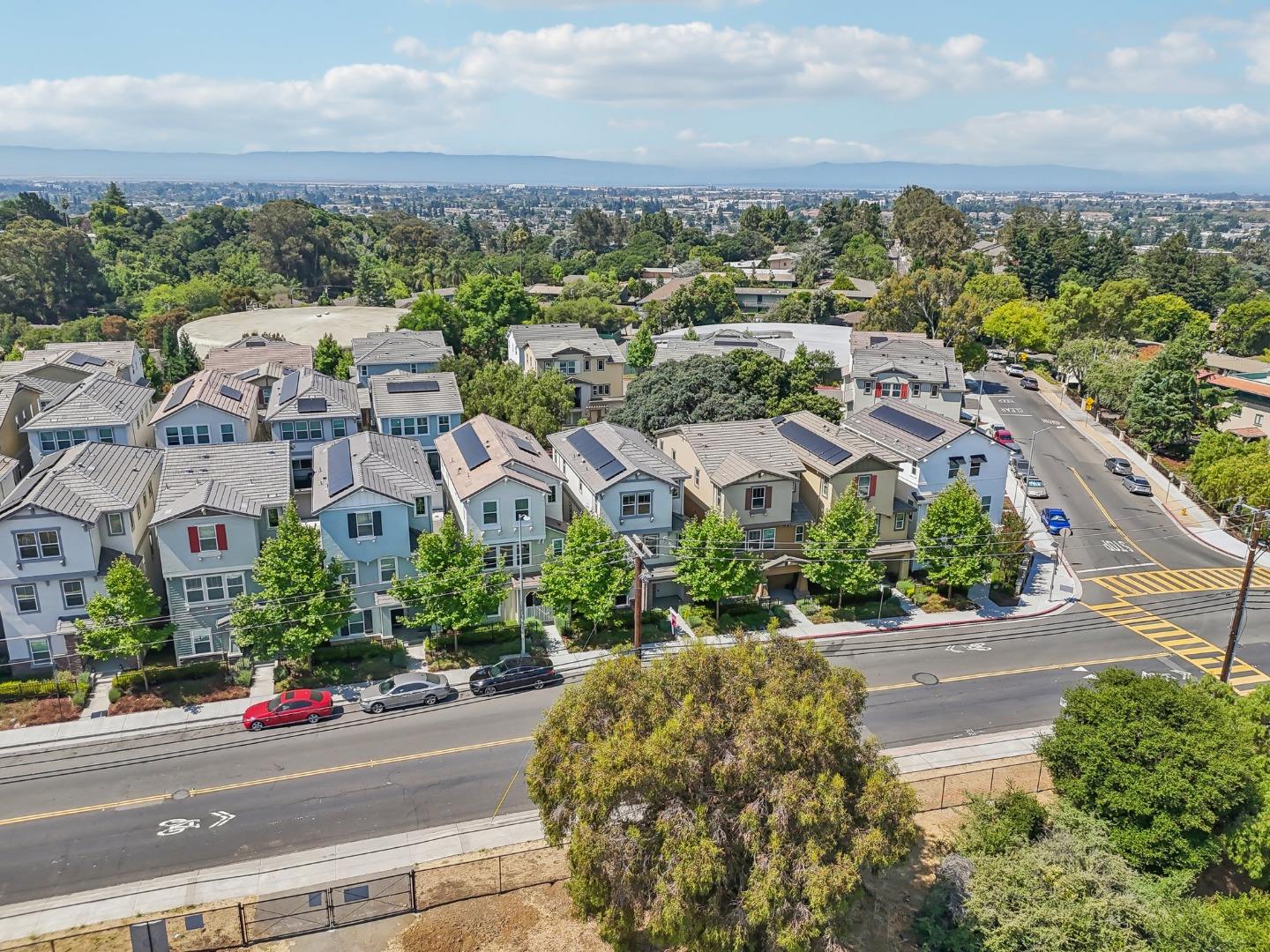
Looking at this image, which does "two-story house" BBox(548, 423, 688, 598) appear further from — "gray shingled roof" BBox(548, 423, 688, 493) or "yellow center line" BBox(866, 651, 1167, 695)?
"yellow center line" BBox(866, 651, 1167, 695)

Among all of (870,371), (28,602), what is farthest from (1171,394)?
(28,602)

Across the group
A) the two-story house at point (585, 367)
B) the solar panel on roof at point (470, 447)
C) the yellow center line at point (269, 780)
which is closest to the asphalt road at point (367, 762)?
the yellow center line at point (269, 780)

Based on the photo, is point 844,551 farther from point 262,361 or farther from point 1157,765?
point 262,361

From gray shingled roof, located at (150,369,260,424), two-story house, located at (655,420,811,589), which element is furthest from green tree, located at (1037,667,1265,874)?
gray shingled roof, located at (150,369,260,424)

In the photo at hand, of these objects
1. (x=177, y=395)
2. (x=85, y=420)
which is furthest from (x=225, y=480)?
(x=177, y=395)

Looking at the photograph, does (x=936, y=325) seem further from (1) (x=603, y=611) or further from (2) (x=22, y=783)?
(2) (x=22, y=783)

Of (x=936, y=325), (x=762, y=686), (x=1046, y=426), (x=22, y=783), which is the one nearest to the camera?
(x=762, y=686)
